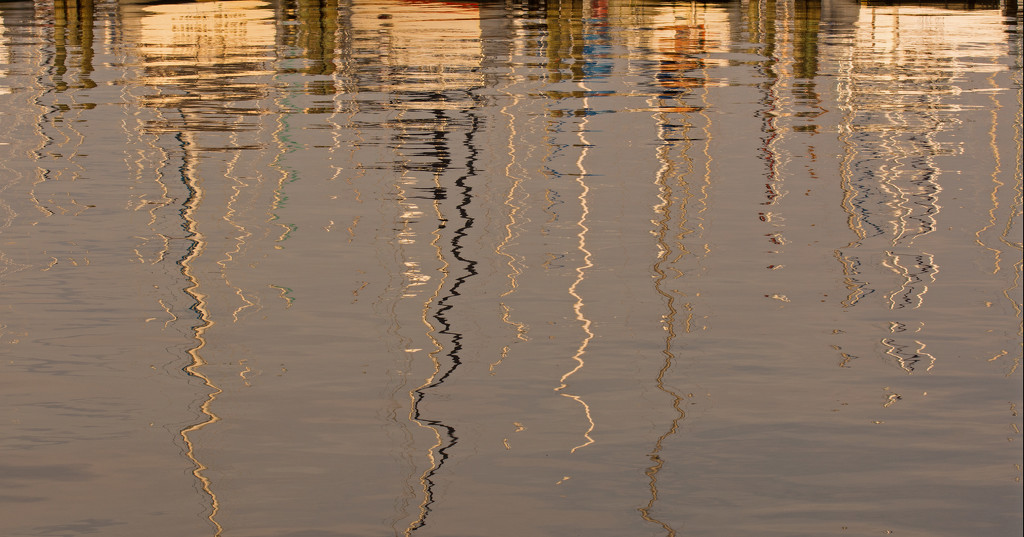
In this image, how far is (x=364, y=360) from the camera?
986 cm

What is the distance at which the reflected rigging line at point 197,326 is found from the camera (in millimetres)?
7832

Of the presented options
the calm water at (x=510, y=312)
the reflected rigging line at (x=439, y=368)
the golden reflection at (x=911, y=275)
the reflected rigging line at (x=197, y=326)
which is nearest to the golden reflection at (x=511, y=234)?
the calm water at (x=510, y=312)

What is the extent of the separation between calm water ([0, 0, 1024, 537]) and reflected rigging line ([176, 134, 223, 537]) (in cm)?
3

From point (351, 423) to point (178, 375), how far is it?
1.44 meters

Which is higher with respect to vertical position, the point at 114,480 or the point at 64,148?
the point at 64,148

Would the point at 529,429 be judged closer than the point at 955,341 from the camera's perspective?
Yes

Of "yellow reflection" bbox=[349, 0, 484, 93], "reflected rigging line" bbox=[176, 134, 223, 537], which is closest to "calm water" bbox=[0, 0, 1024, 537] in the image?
"reflected rigging line" bbox=[176, 134, 223, 537]

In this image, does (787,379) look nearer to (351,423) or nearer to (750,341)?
(750,341)

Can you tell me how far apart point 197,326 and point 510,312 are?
2158mm

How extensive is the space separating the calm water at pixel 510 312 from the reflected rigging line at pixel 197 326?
3 centimetres

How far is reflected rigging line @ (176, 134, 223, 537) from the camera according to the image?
25.7 ft

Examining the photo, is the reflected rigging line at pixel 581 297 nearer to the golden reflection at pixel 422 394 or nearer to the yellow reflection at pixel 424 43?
the golden reflection at pixel 422 394

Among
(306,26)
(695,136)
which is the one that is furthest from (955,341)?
(306,26)

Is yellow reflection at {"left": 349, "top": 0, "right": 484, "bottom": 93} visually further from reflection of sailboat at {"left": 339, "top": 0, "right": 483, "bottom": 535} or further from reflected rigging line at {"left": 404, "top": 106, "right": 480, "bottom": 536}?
reflected rigging line at {"left": 404, "top": 106, "right": 480, "bottom": 536}
